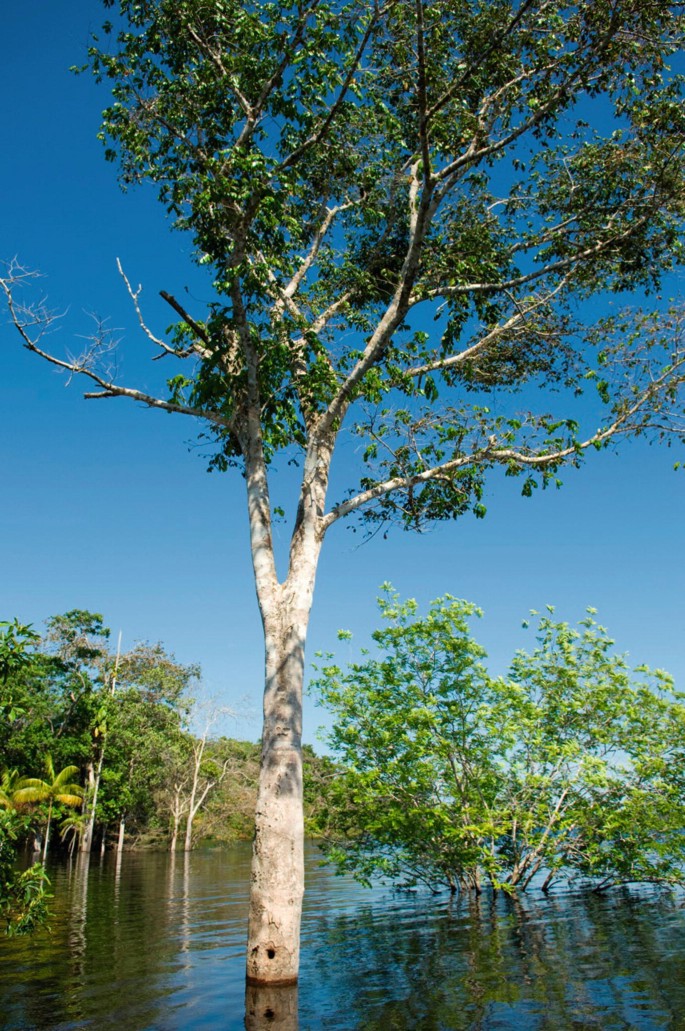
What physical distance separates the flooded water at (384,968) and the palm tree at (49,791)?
1389cm

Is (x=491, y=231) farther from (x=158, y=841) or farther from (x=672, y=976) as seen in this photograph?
(x=158, y=841)

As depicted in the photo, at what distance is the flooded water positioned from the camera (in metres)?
7.36

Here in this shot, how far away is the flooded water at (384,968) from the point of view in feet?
24.1

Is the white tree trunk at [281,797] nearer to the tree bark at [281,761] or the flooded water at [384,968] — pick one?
the tree bark at [281,761]

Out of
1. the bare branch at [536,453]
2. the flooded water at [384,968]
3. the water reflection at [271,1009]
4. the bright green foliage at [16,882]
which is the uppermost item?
the bare branch at [536,453]

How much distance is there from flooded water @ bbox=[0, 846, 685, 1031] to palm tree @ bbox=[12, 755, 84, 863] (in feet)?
45.6

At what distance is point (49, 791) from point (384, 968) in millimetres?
28773

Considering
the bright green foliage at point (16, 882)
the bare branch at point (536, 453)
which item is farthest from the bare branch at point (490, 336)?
the bright green foliage at point (16, 882)

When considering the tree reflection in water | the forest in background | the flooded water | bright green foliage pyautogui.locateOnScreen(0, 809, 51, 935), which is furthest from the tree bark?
the forest in background

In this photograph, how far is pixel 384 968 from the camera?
10156 millimetres

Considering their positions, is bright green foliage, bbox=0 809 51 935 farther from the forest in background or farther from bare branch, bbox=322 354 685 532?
the forest in background

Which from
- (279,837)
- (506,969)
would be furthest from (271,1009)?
(506,969)

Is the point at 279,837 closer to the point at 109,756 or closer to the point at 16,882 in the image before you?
the point at 16,882

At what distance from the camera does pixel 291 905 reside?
7926mm
